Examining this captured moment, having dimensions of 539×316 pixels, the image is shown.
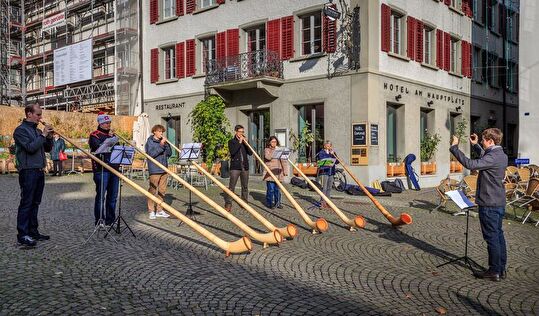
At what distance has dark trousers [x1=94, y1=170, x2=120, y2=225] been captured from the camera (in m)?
7.89

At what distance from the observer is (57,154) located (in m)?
18.7

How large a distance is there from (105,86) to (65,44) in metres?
6.02

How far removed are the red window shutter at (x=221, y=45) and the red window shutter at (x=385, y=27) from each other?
6.63m

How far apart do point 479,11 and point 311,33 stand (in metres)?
10.1

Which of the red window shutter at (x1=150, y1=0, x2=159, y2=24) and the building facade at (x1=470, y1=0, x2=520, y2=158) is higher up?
the red window shutter at (x1=150, y1=0, x2=159, y2=24)

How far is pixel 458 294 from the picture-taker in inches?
199

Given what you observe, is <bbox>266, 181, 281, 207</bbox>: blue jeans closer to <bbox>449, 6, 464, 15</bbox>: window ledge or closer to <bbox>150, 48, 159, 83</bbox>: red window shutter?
<bbox>449, 6, 464, 15</bbox>: window ledge

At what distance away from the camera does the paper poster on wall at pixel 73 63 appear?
2830 centimetres

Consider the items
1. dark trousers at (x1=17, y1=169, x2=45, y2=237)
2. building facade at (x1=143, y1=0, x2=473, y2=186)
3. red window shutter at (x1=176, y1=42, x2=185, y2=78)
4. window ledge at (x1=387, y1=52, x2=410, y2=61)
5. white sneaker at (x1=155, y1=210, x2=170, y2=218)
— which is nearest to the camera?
dark trousers at (x1=17, y1=169, x2=45, y2=237)

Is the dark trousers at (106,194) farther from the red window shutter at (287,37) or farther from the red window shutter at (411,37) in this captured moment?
the red window shutter at (411,37)

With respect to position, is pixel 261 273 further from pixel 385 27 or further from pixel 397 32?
pixel 397 32

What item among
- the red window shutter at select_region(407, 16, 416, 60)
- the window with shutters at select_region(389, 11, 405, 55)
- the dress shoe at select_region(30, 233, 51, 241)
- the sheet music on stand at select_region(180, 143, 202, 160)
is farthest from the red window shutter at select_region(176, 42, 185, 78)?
the dress shoe at select_region(30, 233, 51, 241)

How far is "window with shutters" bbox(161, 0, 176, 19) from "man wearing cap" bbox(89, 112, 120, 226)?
15801 millimetres

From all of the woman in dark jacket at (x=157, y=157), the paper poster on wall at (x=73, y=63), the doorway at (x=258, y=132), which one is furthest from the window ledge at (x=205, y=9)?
the woman in dark jacket at (x=157, y=157)
